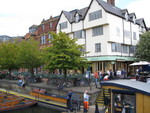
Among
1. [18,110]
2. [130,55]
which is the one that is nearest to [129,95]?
[18,110]

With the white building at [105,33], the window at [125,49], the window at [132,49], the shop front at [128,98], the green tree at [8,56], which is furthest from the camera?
the window at [132,49]

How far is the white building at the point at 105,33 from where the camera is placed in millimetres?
28797

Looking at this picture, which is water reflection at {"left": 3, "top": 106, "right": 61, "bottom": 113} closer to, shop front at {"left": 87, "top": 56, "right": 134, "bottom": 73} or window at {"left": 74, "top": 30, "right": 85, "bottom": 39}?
shop front at {"left": 87, "top": 56, "right": 134, "bottom": 73}

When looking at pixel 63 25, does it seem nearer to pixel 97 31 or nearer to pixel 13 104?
pixel 97 31

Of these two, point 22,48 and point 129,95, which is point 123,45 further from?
point 129,95

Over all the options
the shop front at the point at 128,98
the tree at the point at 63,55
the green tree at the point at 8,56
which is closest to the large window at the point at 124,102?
the shop front at the point at 128,98

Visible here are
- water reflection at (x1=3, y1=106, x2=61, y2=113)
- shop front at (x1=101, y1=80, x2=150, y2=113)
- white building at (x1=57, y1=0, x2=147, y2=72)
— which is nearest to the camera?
shop front at (x1=101, y1=80, x2=150, y2=113)

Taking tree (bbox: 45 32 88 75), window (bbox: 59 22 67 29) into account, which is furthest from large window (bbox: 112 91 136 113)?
window (bbox: 59 22 67 29)

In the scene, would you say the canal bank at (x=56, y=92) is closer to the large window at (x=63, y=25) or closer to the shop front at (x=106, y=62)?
the shop front at (x=106, y=62)

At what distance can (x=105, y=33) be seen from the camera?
2889cm

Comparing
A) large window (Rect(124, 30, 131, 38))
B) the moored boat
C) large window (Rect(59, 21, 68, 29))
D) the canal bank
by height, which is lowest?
the moored boat

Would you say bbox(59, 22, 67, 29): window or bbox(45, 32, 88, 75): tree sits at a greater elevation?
bbox(59, 22, 67, 29): window

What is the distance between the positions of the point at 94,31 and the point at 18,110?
19214 mm

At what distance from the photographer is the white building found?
28797 mm
